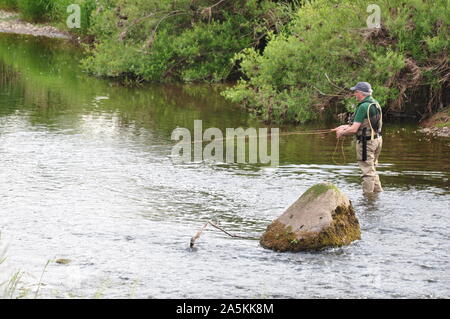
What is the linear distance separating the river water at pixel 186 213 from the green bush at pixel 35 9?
86.1 feet

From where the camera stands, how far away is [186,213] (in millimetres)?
12703

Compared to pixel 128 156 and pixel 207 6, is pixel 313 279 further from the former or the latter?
pixel 207 6

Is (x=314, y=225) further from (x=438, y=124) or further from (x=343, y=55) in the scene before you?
(x=343, y=55)

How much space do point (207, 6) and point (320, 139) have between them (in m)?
10.4

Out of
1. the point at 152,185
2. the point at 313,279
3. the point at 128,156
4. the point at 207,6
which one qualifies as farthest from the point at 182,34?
the point at 313,279

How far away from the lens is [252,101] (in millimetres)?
22391

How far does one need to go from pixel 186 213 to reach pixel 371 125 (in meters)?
3.16

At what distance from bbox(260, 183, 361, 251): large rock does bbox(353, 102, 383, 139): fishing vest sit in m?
2.56

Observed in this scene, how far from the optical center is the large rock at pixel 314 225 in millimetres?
10961

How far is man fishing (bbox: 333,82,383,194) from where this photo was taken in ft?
43.9
